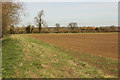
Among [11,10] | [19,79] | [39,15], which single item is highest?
[39,15]

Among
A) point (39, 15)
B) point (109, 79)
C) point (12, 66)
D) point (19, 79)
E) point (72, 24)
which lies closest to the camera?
point (19, 79)

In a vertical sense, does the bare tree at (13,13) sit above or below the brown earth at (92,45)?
above

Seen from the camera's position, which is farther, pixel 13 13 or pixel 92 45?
pixel 92 45

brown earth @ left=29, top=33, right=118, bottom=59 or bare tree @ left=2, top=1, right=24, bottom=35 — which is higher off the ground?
bare tree @ left=2, top=1, right=24, bottom=35

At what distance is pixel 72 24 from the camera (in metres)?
131

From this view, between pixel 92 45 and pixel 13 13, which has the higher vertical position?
pixel 13 13

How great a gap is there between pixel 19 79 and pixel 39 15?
74229 millimetres

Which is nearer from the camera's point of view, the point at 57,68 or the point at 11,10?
the point at 57,68

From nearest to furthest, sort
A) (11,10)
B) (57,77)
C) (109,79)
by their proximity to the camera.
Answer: (57,77) < (109,79) < (11,10)

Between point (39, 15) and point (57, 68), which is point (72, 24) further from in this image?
point (57, 68)

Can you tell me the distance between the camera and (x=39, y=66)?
7.82 metres

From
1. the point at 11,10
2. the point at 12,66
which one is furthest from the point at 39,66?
the point at 11,10

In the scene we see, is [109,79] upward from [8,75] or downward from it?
downward

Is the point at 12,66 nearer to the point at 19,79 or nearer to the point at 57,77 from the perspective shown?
the point at 19,79
